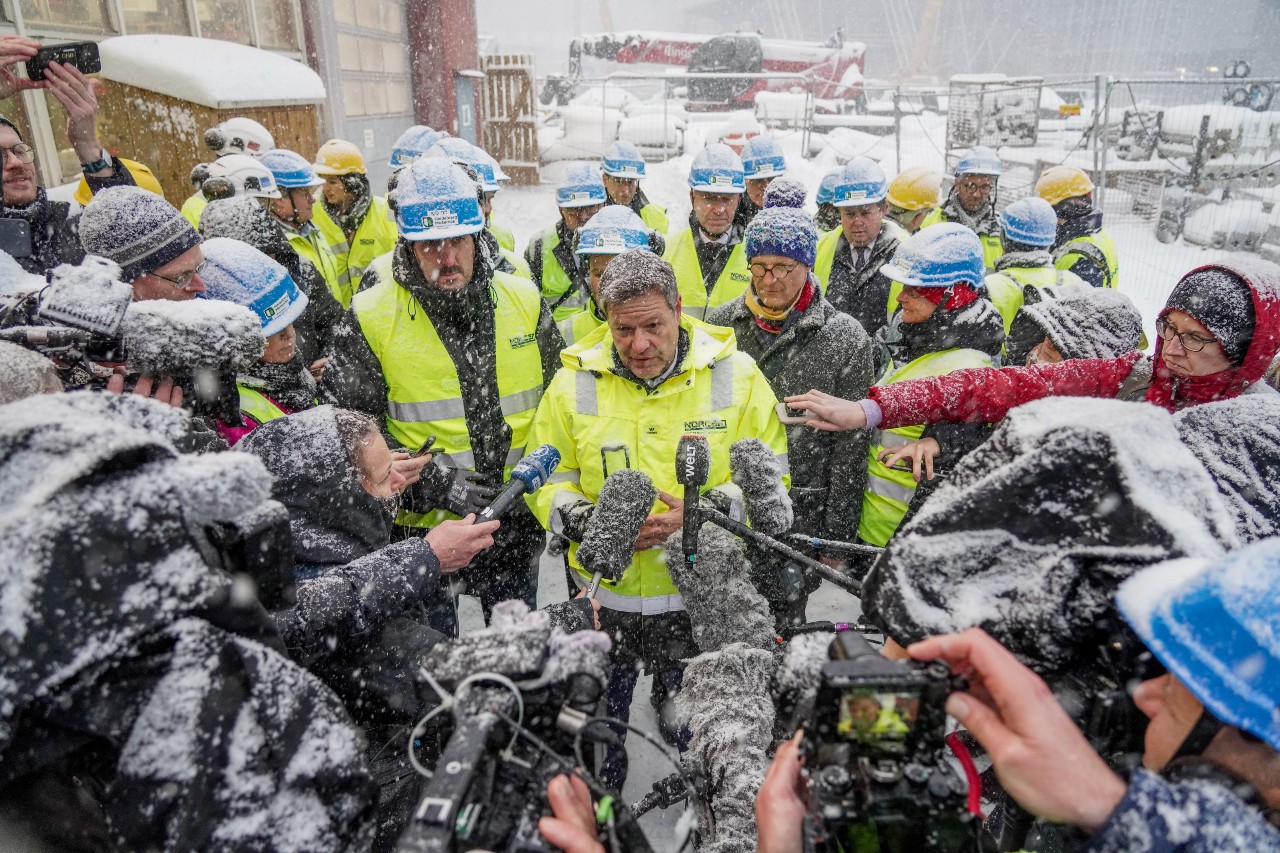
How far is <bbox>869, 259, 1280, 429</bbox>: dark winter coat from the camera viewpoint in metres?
2.04

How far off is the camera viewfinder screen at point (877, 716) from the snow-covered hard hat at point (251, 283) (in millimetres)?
2258

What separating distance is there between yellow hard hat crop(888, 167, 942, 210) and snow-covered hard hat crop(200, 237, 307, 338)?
5.39m

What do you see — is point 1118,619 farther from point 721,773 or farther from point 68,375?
point 68,375

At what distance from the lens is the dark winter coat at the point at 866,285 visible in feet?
14.9

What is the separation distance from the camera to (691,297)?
485 centimetres

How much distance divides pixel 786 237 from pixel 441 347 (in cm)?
162

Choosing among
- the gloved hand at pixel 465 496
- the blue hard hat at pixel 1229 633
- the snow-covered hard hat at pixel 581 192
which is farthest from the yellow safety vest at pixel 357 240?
the blue hard hat at pixel 1229 633

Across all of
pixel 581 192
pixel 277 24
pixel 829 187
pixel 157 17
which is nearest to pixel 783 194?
pixel 829 187

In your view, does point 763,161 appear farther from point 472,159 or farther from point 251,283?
point 251,283

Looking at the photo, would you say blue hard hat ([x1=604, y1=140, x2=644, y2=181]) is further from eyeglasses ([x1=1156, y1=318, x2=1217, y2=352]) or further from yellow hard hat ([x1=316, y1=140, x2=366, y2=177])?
eyeglasses ([x1=1156, y1=318, x2=1217, y2=352])

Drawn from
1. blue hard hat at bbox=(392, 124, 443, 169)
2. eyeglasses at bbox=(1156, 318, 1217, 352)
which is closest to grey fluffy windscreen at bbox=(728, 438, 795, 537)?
eyeglasses at bbox=(1156, 318, 1217, 352)

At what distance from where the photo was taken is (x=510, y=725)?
1128 millimetres

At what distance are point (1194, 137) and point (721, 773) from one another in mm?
13887

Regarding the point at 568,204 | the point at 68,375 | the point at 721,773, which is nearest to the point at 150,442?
the point at 68,375
